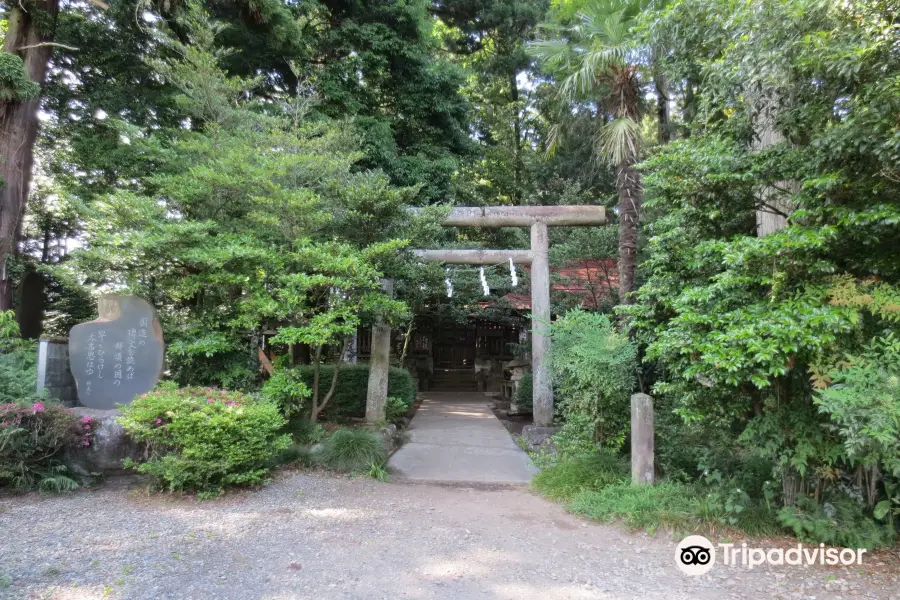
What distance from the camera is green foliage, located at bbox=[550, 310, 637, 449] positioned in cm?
532

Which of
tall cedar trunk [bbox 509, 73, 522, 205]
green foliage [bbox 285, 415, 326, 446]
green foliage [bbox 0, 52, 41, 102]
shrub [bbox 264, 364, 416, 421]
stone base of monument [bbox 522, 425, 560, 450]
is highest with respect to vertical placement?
tall cedar trunk [bbox 509, 73, 522, 205]

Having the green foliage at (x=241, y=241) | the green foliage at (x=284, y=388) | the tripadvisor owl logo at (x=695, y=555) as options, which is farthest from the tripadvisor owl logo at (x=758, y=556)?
the green foliage at (x=284, y=388)

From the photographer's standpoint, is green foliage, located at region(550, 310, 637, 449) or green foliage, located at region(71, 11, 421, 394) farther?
Answer: green foliage, located at region(71, 11, 421, 394)

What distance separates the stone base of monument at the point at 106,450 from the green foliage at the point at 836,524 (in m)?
6.34

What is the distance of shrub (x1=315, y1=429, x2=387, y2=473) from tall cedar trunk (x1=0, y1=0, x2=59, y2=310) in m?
6.55

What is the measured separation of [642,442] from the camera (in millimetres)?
4945

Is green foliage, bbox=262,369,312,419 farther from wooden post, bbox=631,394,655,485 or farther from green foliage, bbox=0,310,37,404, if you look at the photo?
wooden post, bbox=631,394,655,485

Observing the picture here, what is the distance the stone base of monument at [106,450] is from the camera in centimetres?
531

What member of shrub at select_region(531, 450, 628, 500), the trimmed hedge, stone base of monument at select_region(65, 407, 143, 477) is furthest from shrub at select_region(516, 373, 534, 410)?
stone base of monument at select_region(65, 407, 143, 477)

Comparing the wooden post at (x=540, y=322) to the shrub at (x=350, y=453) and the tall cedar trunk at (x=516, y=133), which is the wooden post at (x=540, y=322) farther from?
the tall cedar trunk at (x=516, y=133)

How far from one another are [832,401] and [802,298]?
0.73m

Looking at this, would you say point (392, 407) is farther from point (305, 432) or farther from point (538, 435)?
point (538, 435)

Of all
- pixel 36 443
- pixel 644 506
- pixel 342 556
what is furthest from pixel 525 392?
pixel 36 443

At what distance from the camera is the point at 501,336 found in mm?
18594
